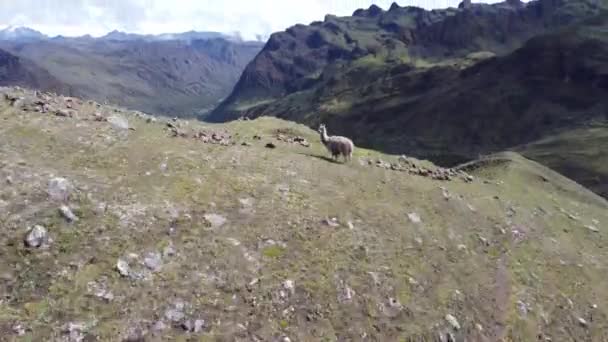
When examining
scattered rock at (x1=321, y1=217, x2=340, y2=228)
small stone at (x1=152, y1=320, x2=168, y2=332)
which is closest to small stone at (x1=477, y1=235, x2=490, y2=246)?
scattered rock at (x1=321, y1=217, x2=340, y2=228)

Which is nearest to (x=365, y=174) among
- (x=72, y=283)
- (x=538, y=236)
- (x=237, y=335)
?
(x=538, y=236)

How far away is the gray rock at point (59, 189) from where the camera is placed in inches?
717

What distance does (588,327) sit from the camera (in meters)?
21.6

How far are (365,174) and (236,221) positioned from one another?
388 inches

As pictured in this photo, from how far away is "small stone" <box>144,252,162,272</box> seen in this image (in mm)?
16688

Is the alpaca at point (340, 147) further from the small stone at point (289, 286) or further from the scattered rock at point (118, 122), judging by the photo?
the small stone at point (289, 286)

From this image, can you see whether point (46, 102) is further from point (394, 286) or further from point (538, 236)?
point (538, 236)

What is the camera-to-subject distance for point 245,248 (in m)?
18.5

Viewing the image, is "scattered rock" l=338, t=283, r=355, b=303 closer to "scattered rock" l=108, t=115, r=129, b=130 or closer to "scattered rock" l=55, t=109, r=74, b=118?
"scattered rock" l=108, t=115, r=129, b=130

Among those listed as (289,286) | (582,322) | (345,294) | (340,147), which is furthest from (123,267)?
(582,322)

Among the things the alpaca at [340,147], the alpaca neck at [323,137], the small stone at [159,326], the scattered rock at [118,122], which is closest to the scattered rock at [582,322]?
the alpaca at [340,147]

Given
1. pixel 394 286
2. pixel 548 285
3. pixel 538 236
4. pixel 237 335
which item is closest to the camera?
pixel 237 335

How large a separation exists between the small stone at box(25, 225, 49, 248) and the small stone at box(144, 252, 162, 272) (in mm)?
3227

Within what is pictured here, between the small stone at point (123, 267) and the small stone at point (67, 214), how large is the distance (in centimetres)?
253
